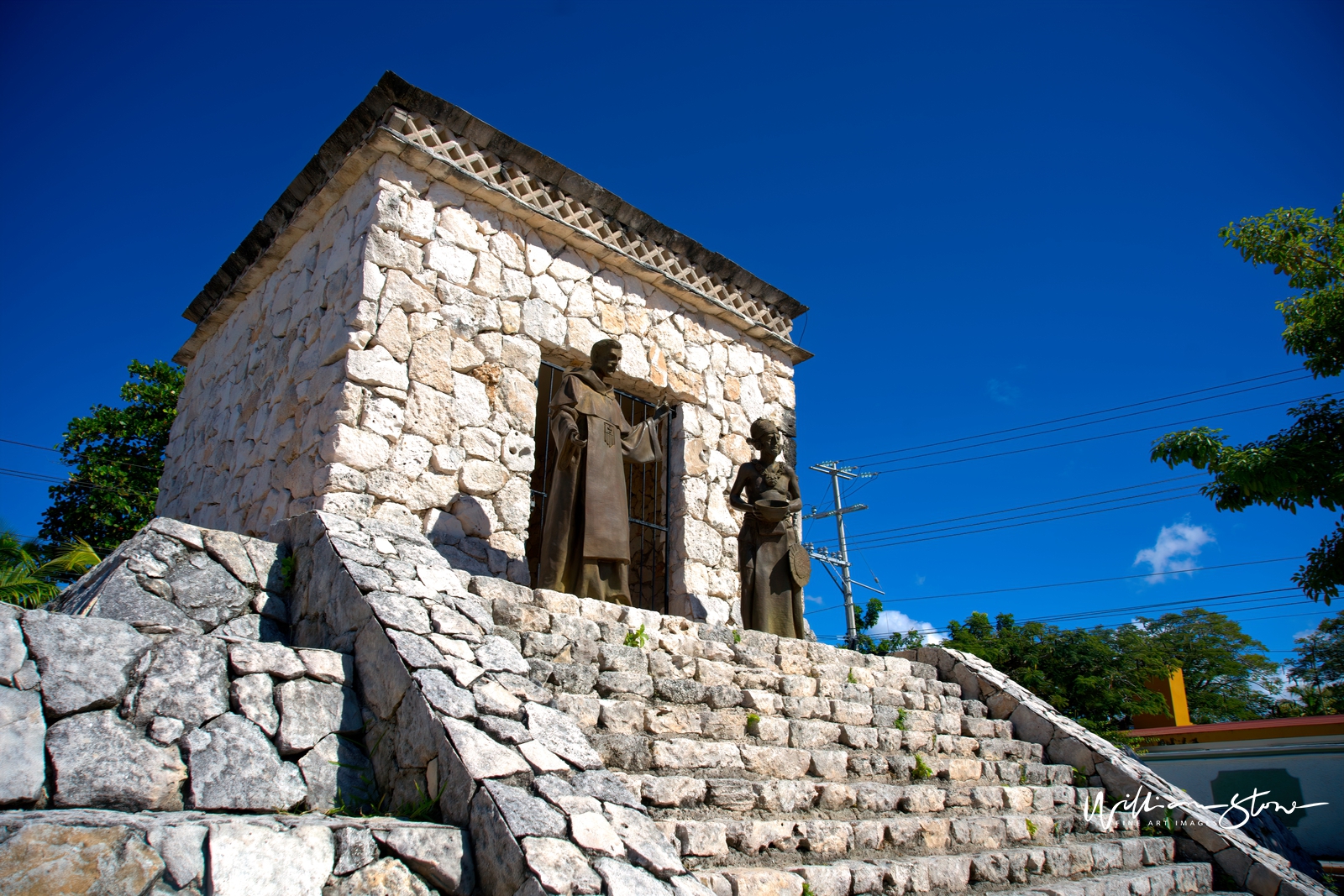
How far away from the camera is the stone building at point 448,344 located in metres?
6.07

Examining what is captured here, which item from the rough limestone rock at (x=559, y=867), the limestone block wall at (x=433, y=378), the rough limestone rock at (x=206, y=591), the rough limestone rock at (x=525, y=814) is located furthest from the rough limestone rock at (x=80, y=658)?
the limestone block wall at (x=433, y=378)

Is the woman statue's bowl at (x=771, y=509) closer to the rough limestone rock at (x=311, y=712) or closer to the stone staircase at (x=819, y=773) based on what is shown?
the stone staircase at (x=819, y=773)

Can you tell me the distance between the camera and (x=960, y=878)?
13.0 ft

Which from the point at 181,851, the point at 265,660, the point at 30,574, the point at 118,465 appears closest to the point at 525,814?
the point at 181,851

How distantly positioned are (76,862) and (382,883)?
2.55 feet

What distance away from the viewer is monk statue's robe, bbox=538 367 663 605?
5.61 m

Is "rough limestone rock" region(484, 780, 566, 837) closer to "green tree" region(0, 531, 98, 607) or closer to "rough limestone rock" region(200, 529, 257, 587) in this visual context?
"rough limestone rock" region(200, 529, 257, 587)

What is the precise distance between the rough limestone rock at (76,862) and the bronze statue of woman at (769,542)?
472 cm

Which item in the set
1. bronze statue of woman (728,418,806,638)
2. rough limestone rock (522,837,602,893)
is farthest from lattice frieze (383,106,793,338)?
rough limestone rock (522,837,602,893)

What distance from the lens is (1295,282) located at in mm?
8438

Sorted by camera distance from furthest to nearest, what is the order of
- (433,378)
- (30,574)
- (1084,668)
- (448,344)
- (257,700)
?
(1084,668), (448,344), (433,378), (30,574), (257,700)

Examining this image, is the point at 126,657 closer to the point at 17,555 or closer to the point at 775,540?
A: the point at 775,540

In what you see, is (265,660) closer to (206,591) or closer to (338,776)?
(338,776)

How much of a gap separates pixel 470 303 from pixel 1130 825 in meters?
6.28
